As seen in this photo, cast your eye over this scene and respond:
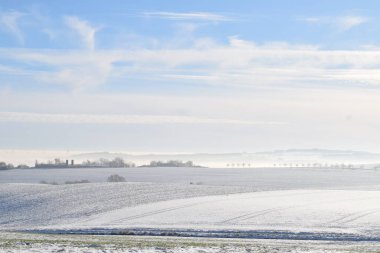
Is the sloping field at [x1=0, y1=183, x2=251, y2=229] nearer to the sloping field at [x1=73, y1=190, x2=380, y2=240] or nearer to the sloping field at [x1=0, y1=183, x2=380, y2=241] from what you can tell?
the sloping field at [x1=0, y1=183, x2=380, y2=241]

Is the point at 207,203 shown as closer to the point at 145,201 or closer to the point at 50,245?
the point at 145,201

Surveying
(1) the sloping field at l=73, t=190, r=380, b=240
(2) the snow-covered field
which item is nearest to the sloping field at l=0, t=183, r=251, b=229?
(2) the snow-covered field

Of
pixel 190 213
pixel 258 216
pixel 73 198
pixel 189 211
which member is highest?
pixel 73 198

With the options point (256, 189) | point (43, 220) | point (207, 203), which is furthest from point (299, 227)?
point (256, 189)

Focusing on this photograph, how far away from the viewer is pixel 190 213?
5128 cm

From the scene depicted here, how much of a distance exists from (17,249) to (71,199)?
4194cm

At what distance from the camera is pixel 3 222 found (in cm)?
5388

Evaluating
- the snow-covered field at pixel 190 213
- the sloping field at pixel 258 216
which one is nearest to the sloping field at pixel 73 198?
the snow-covered field at pixel 190 213

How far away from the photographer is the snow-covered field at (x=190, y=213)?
39281mm

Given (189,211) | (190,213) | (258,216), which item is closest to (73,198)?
(189,211)

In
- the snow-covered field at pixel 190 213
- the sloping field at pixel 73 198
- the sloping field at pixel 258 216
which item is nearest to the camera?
the snow-covered field at pixel 190 213

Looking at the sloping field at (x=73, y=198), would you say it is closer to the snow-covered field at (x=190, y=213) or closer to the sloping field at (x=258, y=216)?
the snow-covered field at (x=190, y=213)

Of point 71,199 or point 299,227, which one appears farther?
point 71,199

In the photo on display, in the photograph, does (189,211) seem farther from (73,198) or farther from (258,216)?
(73,198)
